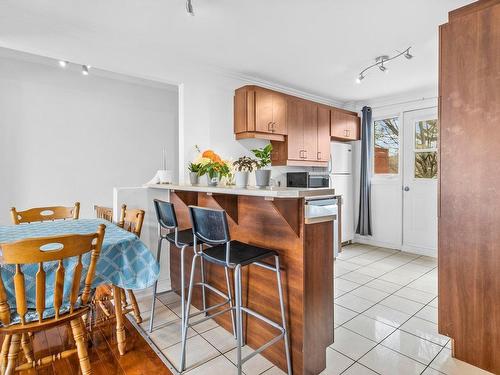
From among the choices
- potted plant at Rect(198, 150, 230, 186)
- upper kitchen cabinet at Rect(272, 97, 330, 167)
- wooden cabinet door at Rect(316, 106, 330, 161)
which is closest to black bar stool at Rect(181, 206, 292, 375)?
potted plant at Rect(198, 150, 230, 186)

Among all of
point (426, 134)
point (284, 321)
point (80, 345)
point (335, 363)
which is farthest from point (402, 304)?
point (426, 134)

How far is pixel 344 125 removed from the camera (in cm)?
473

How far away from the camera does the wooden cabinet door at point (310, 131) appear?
409 centimetres

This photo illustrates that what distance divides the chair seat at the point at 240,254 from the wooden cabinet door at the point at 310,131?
8.22 ft

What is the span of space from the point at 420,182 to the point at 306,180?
1896 mm

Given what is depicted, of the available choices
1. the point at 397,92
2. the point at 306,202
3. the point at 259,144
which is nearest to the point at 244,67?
the point at 259,144

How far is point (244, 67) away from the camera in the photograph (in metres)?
3.33

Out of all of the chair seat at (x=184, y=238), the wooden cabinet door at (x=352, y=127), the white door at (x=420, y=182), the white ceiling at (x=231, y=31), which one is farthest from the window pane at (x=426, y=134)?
the chair seat at (x=184, y=238)

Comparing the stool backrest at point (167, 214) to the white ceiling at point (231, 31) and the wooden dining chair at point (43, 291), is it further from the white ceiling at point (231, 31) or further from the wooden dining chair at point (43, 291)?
the white ceiling at point (231, 31)

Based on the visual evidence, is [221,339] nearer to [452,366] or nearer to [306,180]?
[452,366]

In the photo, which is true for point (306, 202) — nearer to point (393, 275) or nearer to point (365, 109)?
point (393, 275)

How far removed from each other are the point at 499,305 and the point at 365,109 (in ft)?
12.4

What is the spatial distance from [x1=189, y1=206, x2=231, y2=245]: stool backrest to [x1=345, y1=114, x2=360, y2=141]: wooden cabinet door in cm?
372

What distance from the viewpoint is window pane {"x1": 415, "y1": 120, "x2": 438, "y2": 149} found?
14.1 feet
